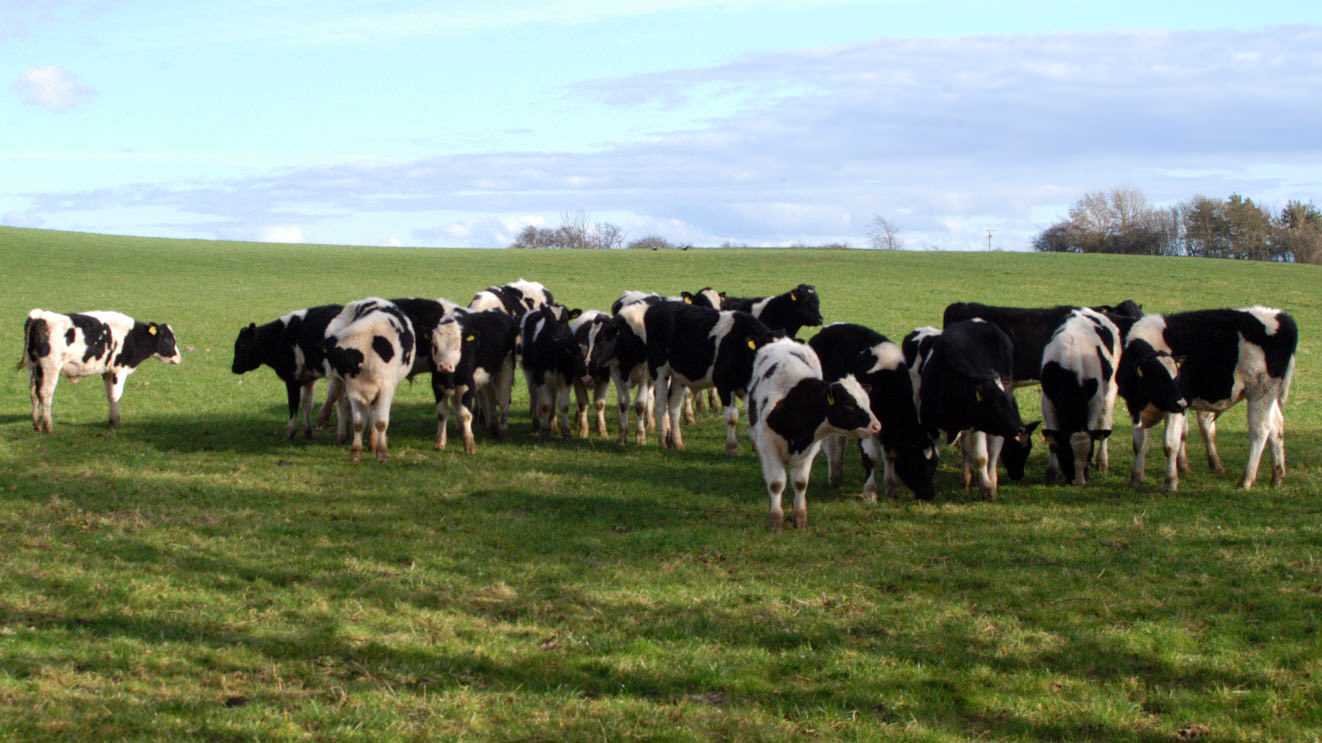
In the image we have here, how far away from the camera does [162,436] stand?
17281mm

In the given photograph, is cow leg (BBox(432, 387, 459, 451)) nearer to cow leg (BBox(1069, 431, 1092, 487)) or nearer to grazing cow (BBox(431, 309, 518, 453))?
grazing cow (BBox(431, 309, 518, 453))

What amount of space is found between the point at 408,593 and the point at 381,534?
2.22 metres

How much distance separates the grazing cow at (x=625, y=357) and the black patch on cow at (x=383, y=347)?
111 inches

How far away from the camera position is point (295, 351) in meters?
17.0

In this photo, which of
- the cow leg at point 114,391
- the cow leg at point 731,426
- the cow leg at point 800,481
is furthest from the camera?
the cow leg at point 114,391

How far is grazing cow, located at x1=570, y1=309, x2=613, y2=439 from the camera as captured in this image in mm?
16547

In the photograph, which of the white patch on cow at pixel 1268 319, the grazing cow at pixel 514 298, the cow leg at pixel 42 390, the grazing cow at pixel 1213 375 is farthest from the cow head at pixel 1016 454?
the cow leg at pixel 42 390

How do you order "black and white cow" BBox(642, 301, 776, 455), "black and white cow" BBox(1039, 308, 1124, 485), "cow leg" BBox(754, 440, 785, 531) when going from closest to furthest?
"cow leg" BBox(754, 440, 785, 531)
"black and white cow" BBox(1039, 308, 1124, 485)
"black and white cow" BBox(642, 301, 776, 455)

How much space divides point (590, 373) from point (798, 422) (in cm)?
628

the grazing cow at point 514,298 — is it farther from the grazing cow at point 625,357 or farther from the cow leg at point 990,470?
the cow leg at point 990,470

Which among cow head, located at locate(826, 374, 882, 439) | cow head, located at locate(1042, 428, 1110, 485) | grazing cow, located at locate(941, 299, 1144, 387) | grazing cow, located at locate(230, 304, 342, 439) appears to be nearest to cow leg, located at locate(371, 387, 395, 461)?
grazing cow, located at locate(230, 304, 342, 439)

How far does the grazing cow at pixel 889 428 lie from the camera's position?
12305mm

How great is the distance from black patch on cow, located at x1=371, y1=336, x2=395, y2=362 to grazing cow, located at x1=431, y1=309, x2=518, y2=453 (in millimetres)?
832

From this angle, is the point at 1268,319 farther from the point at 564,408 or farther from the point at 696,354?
the point at 564,408
